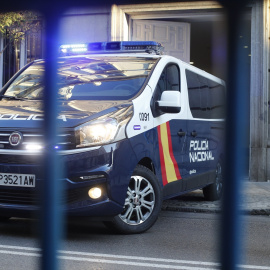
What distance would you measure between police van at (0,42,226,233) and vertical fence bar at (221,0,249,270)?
2894mm

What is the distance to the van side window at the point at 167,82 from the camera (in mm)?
5607

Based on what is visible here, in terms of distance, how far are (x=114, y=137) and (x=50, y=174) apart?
147 inches

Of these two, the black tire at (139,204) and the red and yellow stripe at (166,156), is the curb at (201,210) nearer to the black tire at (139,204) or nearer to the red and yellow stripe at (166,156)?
the red and yellow stripe at (166,156)

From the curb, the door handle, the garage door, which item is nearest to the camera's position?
the door handle

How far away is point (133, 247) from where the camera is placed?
481cm

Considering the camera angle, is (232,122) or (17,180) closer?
(232,122)

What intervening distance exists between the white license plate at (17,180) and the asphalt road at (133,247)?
1.40ft

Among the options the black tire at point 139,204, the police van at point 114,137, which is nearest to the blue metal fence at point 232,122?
the police van at point 114,137

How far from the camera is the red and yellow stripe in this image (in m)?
5.77

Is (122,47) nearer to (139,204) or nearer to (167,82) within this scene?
(167,82)

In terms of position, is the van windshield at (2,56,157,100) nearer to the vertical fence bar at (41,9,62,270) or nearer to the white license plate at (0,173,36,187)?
the white license plate at (0,173,36,187)

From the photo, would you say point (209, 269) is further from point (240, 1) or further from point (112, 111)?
point (240, 1)

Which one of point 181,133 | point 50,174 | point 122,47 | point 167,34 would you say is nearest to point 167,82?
point 181,133

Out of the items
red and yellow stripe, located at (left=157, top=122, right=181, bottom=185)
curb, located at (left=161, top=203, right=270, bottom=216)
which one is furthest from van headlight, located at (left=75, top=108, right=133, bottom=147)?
curb, located at (left=161, top=203, right=270, bottom=216)
